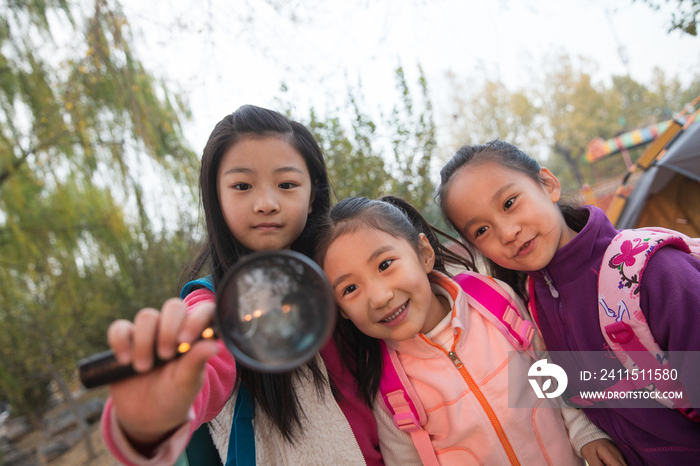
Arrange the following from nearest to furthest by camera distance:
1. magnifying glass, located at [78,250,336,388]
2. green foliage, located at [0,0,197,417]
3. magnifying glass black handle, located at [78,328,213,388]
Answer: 1. magnifying glass black handle, located at [78,328,213,388]
2. magnifying glass, located at [78,250,336,388]
3. green foliage, located at [0,0,197,417]

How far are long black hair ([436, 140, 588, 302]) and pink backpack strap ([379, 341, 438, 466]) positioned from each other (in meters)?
0.70

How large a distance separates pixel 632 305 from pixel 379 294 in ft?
2.82

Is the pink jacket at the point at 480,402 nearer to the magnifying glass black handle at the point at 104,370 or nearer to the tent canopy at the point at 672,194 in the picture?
the magnifying glass black handle at the point at 104,370

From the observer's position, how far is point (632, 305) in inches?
53.1

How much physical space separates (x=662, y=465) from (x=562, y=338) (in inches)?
19.9

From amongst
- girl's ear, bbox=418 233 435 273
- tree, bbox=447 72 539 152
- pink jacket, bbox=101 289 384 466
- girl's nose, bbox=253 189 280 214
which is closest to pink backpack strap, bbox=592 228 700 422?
girl's ear, bbox=418 233 435 273

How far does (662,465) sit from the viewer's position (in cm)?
139

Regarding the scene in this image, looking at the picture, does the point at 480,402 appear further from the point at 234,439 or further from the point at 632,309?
the point at 234,439

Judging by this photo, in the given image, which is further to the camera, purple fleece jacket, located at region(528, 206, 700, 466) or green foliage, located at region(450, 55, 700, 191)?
green foliage, located at region(450, 55, 700, 191)

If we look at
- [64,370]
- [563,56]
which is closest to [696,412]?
[64,370]

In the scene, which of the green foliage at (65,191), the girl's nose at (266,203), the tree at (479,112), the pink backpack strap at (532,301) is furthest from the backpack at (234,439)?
the tree at (479,112)

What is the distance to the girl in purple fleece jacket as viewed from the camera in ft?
4.15

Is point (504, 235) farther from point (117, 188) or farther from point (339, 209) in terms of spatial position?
point (117, 188)

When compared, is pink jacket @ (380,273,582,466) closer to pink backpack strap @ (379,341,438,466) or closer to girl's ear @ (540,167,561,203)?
pink backpack strap @ (379,341,438,466)
